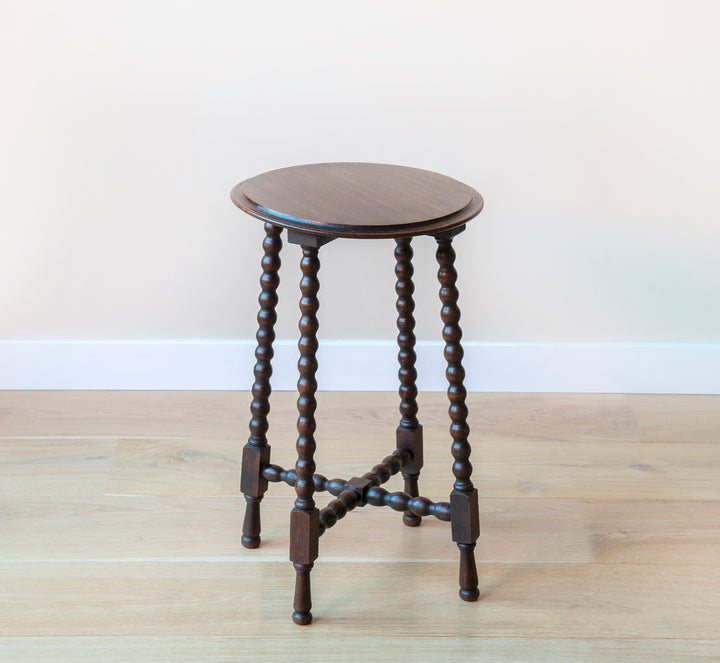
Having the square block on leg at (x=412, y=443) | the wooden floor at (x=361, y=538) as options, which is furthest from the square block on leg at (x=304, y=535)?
the square block on leg at (x=412, y=443)

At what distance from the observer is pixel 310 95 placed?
2.26 metres

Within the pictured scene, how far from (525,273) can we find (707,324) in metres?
0.52

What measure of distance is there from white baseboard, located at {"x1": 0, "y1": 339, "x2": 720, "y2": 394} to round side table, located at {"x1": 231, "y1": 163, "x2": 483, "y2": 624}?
625 mm

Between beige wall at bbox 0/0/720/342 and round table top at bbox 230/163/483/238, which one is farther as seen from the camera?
beige wall at bbox 0/0/720/342

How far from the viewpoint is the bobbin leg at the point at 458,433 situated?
156 centimetres

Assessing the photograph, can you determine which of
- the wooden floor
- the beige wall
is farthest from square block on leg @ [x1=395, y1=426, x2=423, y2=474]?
the beige wall

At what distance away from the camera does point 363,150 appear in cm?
230

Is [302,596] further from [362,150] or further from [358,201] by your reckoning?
[362,150]

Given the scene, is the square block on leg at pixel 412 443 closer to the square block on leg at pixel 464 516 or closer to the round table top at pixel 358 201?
the square block on leg at pixel 464 516

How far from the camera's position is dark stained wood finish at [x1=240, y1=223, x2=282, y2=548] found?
5.45 ft

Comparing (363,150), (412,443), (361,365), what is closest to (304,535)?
(412,443)

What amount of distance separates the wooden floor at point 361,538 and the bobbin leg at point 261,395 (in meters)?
0.08

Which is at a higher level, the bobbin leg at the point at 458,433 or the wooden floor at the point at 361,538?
the bobbin leg at the point at 458,433

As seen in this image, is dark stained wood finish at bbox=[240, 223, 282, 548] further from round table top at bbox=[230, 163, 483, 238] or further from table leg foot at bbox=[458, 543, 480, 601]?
table leg foot at bbox=[458, 543, 480, 601]
